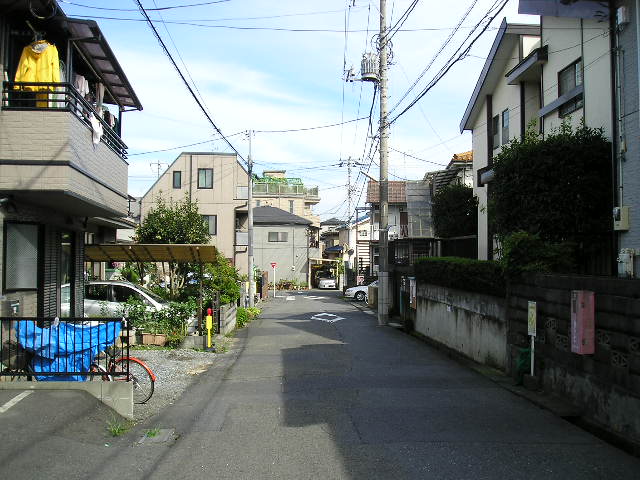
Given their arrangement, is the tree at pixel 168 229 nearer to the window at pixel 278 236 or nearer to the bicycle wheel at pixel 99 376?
the bicycle wheel at pixel 99 376

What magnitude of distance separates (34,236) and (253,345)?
7.71 m

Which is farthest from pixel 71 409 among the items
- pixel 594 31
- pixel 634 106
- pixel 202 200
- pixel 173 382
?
pixel 202 200

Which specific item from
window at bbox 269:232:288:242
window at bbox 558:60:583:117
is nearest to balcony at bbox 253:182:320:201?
window at bbox 269:232:288:242

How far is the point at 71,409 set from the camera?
665 centimetres

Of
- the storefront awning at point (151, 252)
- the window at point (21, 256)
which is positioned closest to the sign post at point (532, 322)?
the storefront awning at point (151, 252)

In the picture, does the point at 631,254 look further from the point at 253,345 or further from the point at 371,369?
the point at 253,345

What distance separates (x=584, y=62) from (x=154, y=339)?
38.9ft

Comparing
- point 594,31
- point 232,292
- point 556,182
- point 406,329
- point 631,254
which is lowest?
point 406,329

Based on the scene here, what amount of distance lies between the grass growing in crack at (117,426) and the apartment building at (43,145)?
2.86m

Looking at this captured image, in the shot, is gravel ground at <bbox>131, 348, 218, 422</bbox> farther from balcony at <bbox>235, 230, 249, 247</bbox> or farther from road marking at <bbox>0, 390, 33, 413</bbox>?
balcony at <bbox>235, 230, 249, 247</bbox>

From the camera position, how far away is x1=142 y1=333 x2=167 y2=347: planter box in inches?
547

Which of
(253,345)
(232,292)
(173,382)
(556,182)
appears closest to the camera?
(173,382)

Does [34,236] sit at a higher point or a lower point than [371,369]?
higher

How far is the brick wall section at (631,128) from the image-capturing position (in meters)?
9.51
